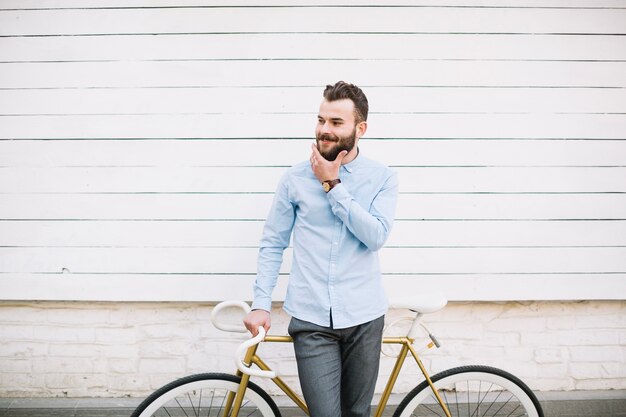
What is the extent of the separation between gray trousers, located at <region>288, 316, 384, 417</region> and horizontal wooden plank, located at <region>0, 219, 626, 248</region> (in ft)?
2.73

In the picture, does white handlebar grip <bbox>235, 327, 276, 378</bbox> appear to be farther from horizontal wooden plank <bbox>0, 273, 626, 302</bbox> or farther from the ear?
the ear

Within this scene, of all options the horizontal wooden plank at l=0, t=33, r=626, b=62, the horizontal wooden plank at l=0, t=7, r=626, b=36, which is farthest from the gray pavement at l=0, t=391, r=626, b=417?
the horizontal wooden plank at l=0, t=7, r=626, b=36

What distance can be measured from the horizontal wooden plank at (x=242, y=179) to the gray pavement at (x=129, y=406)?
1399 millimetres

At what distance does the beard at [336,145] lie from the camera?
6.44ft

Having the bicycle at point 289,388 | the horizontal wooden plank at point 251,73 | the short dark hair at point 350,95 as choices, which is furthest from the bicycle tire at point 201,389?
the horizontal wooden plank at point 251,73

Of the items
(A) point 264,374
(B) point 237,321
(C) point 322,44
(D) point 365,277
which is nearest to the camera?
(A) point 264,374

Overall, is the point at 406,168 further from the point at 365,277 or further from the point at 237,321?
the point at 237,321

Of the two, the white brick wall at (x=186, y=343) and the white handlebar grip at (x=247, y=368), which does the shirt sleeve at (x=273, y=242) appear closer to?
the white handlebar grip at (x=247, y=368)

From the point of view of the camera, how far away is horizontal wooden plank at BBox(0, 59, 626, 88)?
8.83 feet

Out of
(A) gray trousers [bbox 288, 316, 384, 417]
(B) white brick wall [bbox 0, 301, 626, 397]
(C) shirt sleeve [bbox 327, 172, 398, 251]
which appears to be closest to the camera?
(C) shirt sleeve [bbox 327, 172, 398, 251]

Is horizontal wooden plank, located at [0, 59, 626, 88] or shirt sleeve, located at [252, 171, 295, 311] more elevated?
horizontal wooden plank, located at [0, 59, 626, 88]

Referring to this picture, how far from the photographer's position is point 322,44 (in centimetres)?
269

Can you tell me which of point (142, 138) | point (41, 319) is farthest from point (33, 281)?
point (142, 138)

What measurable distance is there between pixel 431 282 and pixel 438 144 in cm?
86
